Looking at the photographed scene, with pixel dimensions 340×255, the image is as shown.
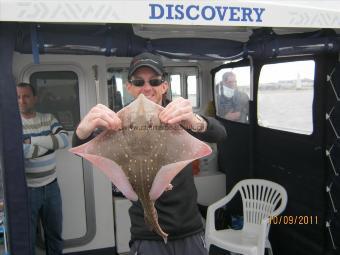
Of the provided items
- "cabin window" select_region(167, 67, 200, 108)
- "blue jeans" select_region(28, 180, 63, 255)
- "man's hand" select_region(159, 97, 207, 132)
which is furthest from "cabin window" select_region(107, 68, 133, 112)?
"man's hand" select_region(159, 97, 207, 132)

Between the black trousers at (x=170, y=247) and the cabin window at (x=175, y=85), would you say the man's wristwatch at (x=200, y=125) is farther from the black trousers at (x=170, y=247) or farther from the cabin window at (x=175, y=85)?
the cabin window at (x=175, y=85)

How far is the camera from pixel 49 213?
140 inches

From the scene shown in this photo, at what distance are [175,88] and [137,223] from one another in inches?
138

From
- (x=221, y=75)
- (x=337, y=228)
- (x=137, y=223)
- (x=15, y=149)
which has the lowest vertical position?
(x=337, y=228)

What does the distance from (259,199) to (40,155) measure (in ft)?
8.15

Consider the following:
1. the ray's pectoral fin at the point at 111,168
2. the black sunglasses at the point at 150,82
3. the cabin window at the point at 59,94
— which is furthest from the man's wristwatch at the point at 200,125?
the cabin window at the point at 59,94

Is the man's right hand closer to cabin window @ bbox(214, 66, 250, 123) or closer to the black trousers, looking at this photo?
the black trousers

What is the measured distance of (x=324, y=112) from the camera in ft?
10.5

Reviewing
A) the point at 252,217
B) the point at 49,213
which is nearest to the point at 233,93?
the point at 252,217

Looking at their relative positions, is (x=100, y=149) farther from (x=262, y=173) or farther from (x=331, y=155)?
(x=262, y=173)

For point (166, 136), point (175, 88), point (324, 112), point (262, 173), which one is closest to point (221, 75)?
point (175, 88)

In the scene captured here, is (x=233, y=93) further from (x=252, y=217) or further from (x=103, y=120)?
(x=103, y=120)

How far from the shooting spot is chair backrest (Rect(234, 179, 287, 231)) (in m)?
3.85

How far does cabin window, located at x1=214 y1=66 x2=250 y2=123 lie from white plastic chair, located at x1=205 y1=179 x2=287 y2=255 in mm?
1026
